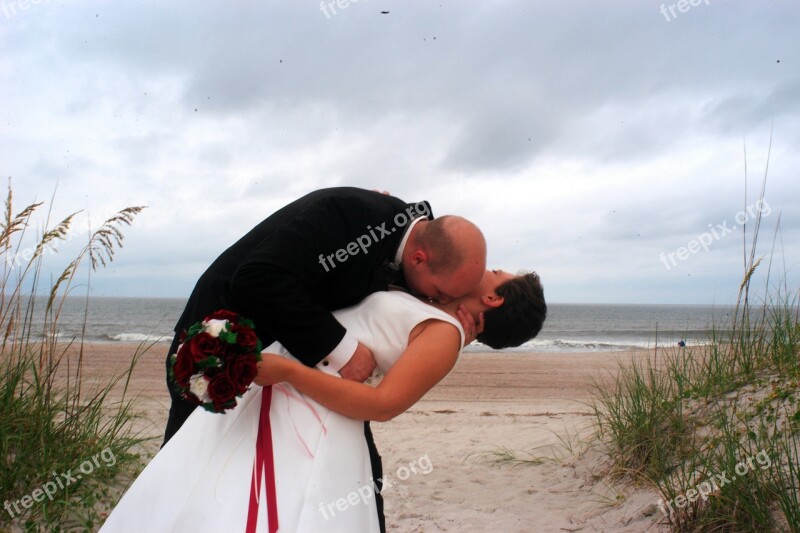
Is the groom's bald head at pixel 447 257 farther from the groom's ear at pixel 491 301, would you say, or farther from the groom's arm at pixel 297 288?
the groom's arm at pixel 297 288

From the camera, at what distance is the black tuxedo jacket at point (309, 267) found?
7.14ft

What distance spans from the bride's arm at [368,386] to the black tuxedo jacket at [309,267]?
0.43 ft

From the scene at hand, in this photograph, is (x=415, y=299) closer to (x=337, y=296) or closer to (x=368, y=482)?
(x=337, y=296)

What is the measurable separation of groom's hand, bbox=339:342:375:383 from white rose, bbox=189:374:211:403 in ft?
1.64

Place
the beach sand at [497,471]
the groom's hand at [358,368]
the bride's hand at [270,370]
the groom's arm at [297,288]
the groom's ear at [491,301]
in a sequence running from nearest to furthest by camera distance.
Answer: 1. the bride's hand at [270,370]
2. the groom's arm at [297,288]
3. the groom's hand at [358,368]
4. the groom's ear at [491,301]
5. the beach sand at [497,471]

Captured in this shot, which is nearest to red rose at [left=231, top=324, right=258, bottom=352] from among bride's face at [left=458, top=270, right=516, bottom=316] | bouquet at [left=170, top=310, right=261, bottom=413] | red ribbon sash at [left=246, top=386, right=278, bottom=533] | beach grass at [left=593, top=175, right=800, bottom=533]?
bouquet at [left=170, top=310, right=261, bottom=413]

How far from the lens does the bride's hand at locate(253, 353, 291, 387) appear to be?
2059 mm

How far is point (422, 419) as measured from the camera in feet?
28.1

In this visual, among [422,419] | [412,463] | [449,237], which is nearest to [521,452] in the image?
[412,463]

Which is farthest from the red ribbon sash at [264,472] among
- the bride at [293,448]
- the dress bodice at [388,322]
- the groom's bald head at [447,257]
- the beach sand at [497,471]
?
the beach sand at [497,471]

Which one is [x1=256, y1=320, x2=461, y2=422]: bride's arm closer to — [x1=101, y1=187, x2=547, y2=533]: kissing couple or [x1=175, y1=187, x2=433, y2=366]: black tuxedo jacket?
[x1=101, y1=187, x2=547, y2=533]: kissing couple

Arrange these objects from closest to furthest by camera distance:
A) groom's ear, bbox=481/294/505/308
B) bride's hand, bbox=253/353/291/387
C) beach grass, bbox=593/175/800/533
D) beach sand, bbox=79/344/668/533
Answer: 1. bride's hand, bbox=253/353/291/387
2. groom's ear, bbox=481/294/505/308
3. beach grass, bbox=593/175/800/533
4. beach sand, bbox=79/344/668/533

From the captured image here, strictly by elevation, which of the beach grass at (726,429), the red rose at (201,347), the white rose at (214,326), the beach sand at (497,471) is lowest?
the beach sand at (497,471)

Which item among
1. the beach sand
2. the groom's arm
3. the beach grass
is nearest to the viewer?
the groom's arm
